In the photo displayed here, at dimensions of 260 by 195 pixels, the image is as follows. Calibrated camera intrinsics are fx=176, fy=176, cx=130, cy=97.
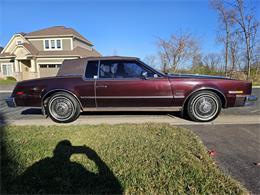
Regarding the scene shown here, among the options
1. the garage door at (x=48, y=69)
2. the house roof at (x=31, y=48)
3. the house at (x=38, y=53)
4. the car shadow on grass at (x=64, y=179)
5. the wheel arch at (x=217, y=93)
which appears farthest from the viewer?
the garage door at (x=48, y=69)

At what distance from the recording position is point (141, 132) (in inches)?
141

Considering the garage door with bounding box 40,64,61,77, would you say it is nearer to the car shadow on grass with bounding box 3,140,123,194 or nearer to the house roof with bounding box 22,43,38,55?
the house roof with bounding box 22,43,38,55

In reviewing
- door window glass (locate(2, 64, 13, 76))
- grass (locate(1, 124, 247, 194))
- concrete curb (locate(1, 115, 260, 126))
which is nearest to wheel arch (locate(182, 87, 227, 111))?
concrete curb (locate(1, 115, 260, 126))

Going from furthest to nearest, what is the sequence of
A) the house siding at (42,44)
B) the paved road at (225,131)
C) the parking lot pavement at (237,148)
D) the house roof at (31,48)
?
1. the house siding at (42,44)
2. the house roof at (31,48)
3. the paved road at (225,131)
4. the parking lot pavement at (237,148)

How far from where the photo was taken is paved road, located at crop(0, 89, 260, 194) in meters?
2.38

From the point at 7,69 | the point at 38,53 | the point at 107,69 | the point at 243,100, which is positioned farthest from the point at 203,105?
the point at 7,69

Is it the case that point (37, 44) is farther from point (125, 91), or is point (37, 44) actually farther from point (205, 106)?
point (205, 106)

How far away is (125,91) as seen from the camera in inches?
175

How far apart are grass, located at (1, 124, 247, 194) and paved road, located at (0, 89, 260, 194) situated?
0.25 meters

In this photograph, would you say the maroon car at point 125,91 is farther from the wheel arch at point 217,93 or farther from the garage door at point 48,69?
the garage door at point 48,69

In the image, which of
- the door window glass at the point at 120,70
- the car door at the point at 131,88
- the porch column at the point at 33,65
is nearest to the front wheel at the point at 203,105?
the car door at the point at 131,88

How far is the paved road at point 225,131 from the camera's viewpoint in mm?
2384

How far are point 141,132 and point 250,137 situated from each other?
7.06 feet

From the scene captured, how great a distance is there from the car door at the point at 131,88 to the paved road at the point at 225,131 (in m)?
0.49
